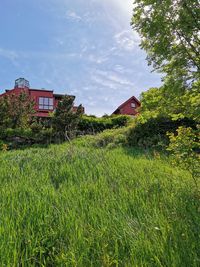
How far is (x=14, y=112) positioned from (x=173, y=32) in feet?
50.8

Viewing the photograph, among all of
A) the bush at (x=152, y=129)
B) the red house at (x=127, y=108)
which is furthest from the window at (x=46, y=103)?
the bush at (x=152, y=129)

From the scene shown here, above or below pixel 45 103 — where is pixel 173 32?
below

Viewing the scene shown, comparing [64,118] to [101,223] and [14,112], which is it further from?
[101,223]

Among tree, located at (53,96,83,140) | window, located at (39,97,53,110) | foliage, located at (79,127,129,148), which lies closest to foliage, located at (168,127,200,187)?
foliage, located at (79,127,129,148)

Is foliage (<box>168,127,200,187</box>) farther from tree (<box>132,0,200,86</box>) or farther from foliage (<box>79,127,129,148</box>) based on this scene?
foliage (<box>79,127,129,148</box>)

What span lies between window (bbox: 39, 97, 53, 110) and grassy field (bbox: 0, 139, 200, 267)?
116ft

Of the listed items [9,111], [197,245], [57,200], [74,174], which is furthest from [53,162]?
[9,111]

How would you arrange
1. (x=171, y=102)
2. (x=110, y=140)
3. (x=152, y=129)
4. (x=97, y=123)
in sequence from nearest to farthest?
(x=171, y=102)
(x=110, y=140)
(x=152, y=129)
(x=97, y=123)

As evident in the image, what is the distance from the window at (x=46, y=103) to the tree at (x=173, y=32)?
3547 cm

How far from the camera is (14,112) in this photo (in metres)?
18.4

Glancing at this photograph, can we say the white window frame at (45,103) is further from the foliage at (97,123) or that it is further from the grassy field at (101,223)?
the grassy field at (101,223)

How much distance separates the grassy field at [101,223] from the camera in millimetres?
2479

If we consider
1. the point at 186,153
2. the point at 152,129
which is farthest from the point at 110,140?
the point at 186,153

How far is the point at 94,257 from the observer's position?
2.57m
